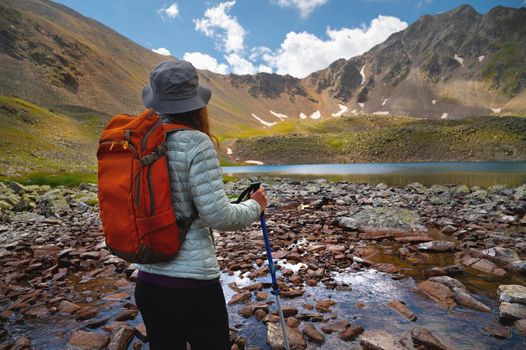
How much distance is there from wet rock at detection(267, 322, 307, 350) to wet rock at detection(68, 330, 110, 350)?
2899 mm

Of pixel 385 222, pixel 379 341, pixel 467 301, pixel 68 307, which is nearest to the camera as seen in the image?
pixel 379 341

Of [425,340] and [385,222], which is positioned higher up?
[385,222]

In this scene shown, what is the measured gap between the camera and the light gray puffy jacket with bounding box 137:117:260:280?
8.82 feet

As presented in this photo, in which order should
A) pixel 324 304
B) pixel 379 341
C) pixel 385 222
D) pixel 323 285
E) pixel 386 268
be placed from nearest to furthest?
pixel 379 341 → pixel 324 304 → pixel 323 285 → pixel 386 268 → pixel 385 222

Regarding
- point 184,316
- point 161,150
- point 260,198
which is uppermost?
point 161,150

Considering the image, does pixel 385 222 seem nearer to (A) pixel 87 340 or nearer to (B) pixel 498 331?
(B) pixel 498 331

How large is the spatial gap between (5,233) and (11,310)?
9.03 meters

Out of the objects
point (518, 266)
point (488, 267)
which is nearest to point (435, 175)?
point (518, 266)

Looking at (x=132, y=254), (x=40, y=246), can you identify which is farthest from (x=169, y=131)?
(x=40, y=246)

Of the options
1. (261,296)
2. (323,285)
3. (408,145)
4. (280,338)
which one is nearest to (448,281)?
(323,285)

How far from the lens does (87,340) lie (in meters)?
5.66

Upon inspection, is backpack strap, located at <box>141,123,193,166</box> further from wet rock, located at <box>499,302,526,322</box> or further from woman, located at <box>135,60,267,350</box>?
wet rock, located at <box>499,302,526,322</box>

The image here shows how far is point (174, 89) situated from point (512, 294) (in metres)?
7.76

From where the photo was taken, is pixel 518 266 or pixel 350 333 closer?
pixel 350 333
